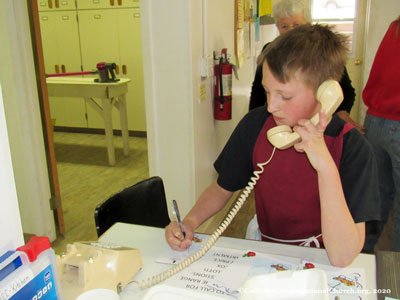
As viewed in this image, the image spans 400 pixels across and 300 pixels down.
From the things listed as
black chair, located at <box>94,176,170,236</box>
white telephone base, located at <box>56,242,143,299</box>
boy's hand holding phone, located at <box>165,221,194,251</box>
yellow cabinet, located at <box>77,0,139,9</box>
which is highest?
yellow cabinet, located at <box>77,0,139,9</box>

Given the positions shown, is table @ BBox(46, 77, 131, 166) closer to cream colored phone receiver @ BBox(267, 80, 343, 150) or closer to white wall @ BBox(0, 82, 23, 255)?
cream colored phone receiver @ BBox(267, 80, 343, 150)

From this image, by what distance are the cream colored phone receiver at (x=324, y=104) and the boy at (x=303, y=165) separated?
2 cm

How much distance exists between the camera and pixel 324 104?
37.9 inches

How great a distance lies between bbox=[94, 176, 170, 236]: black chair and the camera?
1.38 metres

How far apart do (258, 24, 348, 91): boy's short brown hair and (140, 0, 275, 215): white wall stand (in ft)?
3.71

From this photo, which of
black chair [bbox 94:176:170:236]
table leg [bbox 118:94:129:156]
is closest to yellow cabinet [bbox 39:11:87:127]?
table leg [bbox 118:94:129:156]

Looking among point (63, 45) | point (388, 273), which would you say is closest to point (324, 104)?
point (388, 273)

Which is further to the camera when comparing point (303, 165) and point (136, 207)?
point (136, 207)

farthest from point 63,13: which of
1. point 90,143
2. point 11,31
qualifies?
point 11,31

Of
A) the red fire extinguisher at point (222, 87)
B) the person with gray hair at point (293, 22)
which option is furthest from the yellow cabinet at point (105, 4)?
the person with gray hair at point (293, 22)

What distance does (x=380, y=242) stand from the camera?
265cm

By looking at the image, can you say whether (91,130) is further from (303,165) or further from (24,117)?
(303,165)

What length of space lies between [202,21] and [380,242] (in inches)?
76.3

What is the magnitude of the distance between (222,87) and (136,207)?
4.45ft
